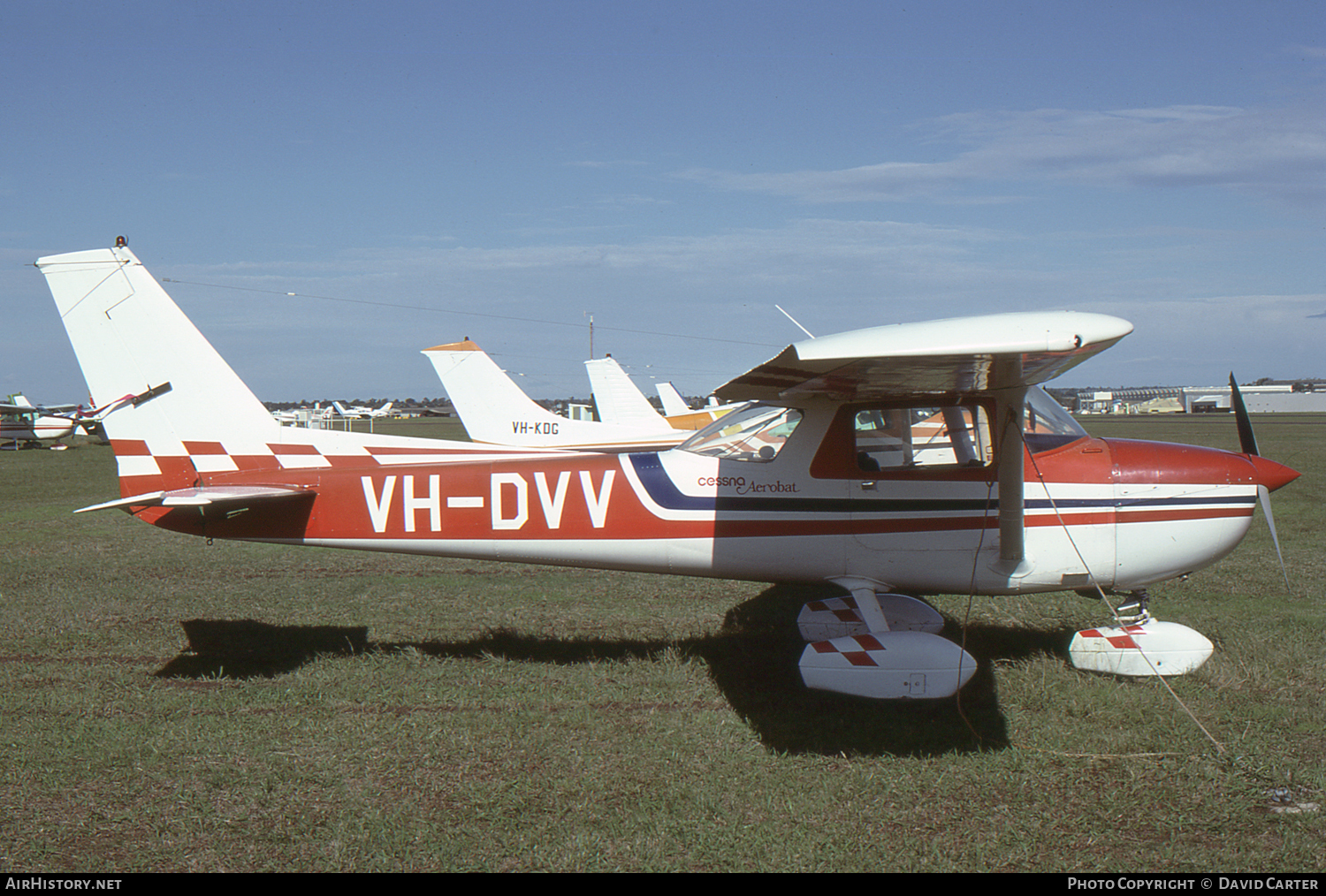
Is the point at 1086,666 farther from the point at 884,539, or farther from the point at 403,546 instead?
the point at 403,546

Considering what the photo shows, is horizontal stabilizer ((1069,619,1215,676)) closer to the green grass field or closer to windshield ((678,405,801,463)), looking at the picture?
the green grass field

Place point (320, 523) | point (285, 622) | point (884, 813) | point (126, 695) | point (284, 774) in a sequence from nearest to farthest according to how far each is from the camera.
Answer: point (884, 813) → point (284, 774) → point (126, 695) → point (320, 523) → point (285, 622)

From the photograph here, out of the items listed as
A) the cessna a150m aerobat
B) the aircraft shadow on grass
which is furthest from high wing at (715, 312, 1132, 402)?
the aircraft shadow on grass

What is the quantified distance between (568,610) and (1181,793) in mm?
4917

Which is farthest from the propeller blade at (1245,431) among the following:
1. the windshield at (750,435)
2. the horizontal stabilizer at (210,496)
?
the horizontal stabilizer at (210,496)

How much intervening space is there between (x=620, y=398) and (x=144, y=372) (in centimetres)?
1513

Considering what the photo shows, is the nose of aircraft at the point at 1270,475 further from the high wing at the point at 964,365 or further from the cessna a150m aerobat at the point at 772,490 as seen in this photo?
the high wing at the point at 964,365

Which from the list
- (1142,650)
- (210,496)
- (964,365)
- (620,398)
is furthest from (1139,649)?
(620,398)

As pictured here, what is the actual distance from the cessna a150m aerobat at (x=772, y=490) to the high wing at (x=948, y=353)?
0.57 feet

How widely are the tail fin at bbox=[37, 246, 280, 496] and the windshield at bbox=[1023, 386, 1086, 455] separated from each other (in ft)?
16.7

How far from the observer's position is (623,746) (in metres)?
4.73

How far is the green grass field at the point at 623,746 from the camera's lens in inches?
146

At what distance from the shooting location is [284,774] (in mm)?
4391
